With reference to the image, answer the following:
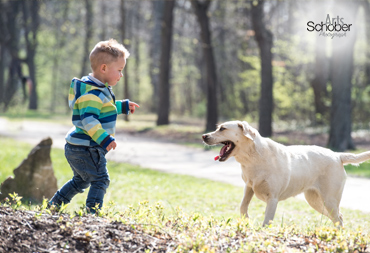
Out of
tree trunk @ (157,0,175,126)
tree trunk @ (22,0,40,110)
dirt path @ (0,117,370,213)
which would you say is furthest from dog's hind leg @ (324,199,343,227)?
tree trunk @ (22,0,40,110)

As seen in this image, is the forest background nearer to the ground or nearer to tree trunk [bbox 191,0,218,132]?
tree trunk [bbox 191,0,218,132]

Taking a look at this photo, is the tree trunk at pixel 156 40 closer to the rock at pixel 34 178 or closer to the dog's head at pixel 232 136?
the rock at pixel 34 178

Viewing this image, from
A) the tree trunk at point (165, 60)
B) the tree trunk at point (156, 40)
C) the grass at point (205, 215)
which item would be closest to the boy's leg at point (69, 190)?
the grass at point (205, 215)

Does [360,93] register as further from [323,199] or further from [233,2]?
[323,199]

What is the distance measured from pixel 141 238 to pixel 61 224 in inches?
27.3

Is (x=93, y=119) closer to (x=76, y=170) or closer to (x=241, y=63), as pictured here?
(x=76, y=170)

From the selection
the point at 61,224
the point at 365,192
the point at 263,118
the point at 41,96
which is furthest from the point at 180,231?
the point at 41,96

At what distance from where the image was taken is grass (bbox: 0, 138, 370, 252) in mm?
3930

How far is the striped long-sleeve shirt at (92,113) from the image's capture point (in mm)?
4434

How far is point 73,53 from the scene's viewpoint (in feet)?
164

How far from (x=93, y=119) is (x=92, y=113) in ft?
0.25

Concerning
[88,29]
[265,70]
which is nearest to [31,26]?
[88,29]

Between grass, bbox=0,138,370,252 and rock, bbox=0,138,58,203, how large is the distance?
1.88 ft

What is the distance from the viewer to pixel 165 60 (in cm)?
2409
